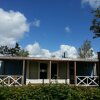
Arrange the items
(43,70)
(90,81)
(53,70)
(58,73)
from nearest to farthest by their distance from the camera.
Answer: (90,81) → (43,70) → (58,73) → (53,70)

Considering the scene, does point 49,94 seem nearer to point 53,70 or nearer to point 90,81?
point 90,81

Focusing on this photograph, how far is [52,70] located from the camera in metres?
25.8

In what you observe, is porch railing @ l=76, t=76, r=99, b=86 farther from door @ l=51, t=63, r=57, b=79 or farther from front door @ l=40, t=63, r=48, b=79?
front door @ l=40, t=63, r=48, b=79

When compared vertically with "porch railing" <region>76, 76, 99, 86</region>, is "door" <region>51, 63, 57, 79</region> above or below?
above

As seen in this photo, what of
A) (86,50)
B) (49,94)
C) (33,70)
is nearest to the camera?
(49,94)

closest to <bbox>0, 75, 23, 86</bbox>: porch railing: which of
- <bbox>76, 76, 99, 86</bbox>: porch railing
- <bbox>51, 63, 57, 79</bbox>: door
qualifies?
<bbox>51, 63, 57, 79</bbox>: door

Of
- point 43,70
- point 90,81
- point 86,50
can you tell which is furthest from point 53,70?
point 86,50

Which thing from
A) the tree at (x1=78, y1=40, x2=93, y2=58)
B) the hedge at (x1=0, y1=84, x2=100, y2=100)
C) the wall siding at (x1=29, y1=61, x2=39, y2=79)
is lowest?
the hedge at (x1=0, y1=84, x2=100, y2=100)

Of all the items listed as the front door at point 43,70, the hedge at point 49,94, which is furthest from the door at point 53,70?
the hedge at point 49,94

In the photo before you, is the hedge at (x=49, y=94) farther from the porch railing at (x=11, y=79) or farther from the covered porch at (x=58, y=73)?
the covered porch at (x=58, y=73)

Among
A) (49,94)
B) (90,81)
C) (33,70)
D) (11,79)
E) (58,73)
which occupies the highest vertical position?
(33,70)

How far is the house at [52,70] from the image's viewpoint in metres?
23.9

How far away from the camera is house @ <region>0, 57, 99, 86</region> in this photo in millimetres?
23875


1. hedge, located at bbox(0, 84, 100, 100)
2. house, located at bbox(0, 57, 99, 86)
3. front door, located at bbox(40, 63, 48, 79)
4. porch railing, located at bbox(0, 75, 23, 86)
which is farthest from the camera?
front door, located at bbox(40, 63, 48, 79)
